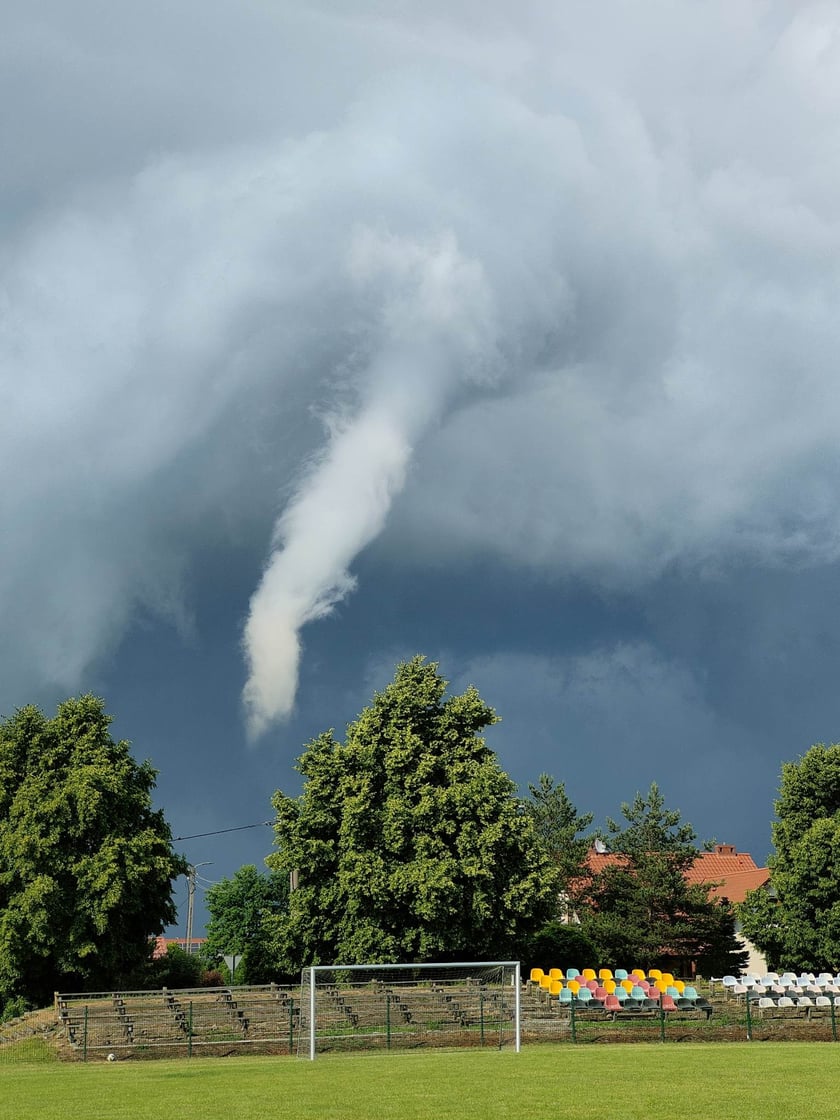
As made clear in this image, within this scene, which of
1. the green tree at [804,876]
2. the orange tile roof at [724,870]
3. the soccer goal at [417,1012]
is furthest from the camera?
the orange tile roof at [724,870]

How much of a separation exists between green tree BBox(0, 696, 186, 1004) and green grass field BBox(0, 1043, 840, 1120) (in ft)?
38.2

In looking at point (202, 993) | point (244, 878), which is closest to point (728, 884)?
point (244, 878)

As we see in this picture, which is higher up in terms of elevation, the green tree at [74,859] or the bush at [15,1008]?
the green tree at [74,859]

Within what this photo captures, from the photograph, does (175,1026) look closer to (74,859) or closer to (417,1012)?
(417,1012)

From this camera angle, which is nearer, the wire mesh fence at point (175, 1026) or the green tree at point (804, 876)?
the wire mesh fence at point (175, 1026)

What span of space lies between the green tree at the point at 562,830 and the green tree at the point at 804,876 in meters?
16.4

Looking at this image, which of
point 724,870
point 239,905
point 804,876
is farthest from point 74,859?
point 724,870

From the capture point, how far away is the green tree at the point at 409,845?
49562 millimetres

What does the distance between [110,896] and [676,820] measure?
3772 centimetres

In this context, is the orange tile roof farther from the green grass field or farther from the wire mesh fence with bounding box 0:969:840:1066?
the green grass field

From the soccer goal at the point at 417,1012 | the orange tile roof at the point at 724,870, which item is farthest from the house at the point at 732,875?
the soccer goal at the point at 417,1012

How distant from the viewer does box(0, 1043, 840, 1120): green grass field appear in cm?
2212

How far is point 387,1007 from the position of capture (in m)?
40.8

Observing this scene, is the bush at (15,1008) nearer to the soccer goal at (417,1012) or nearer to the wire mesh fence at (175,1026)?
the wire mesh fence at (175,1026)
